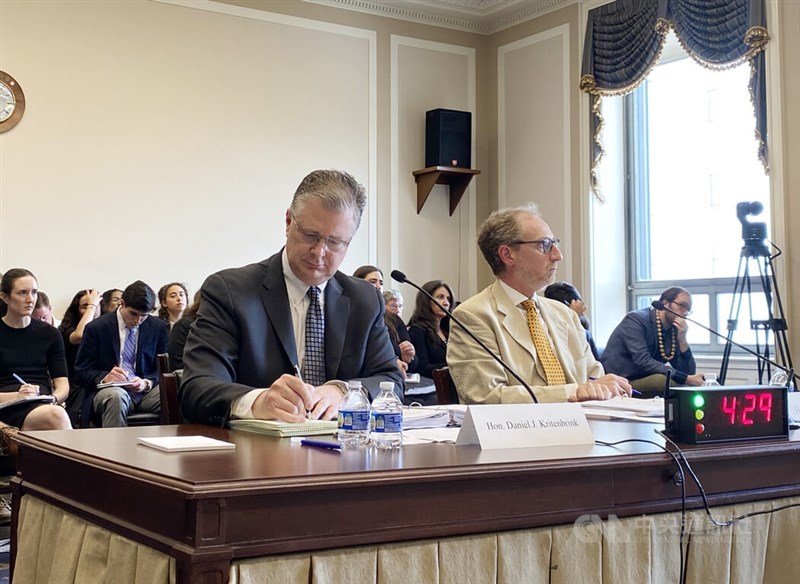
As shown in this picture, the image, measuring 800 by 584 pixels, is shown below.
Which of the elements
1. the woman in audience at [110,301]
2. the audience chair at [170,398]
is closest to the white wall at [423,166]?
the woman in audience at [110,301]

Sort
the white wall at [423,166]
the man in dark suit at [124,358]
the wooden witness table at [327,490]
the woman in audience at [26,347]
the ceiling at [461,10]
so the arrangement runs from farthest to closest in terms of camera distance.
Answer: the white wall at [423,166]
the ceiling at [461,10]
the man in dark suit at [124,358]
the woman in audience at [26,347]
the wooden witness table at [327,490]

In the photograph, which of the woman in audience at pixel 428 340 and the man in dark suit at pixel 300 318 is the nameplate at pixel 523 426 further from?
the woman in audience at pixel 428 340

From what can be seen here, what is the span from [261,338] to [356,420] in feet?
2.05

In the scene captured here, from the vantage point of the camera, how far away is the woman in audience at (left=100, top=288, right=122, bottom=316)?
5590 mm

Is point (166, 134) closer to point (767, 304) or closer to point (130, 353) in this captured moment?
point (130, 353)

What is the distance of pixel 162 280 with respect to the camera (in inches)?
238

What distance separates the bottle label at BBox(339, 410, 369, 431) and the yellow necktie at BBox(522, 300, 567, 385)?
121 centimetres

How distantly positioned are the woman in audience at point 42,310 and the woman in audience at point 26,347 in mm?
634

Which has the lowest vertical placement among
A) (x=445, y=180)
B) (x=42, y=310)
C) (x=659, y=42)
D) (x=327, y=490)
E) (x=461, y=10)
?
(x=327, y=490)

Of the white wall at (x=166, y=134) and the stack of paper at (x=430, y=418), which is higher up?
the white wall at (x=166, y=134)

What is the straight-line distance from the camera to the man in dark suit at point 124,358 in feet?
15.2

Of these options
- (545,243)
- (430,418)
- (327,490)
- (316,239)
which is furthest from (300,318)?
(327,490)

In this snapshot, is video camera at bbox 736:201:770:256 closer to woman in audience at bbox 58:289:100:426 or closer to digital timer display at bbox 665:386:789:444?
digital timer display at bbox 665:386:789:444

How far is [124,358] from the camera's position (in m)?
4.94
